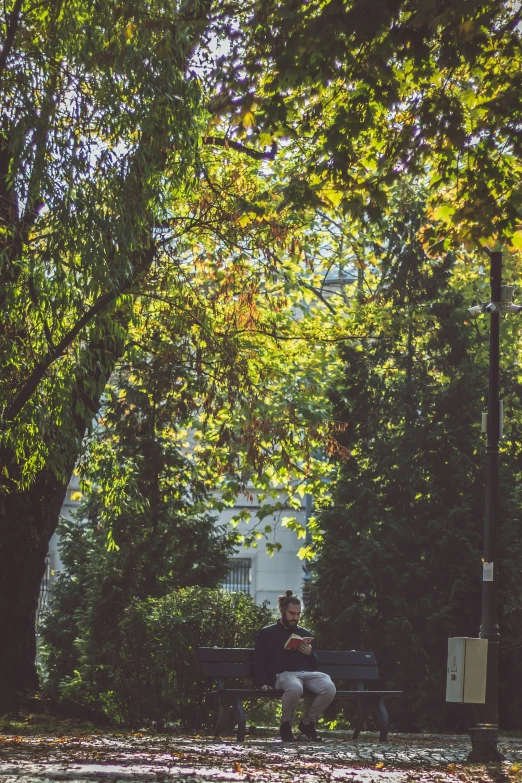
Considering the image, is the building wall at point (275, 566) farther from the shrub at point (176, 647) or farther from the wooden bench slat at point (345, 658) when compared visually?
the wooden bench slat at point (345, 658)

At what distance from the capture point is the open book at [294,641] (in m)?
11.9

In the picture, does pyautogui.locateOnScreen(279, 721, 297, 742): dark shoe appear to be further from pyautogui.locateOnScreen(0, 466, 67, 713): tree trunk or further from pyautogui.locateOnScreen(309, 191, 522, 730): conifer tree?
pyautogui.locateOnScreen(309, 191, 522, 730): conifer tree

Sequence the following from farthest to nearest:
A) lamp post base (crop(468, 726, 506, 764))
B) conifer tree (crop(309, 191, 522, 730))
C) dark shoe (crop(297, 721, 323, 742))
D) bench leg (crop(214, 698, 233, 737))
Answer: conifer tree (crop(309, 191, 522, 730)) < bench leg (crop(214, 698, 233, 737)) < dark shoe (crop(297, 721, 323, 742)) < lamp post base (crop(468, 726, 506, 764))

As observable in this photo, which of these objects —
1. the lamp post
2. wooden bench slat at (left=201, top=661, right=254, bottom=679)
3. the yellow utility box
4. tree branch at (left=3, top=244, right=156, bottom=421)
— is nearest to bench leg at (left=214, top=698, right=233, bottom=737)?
wooden bench slat at (left=201, top=661, right=254, bottom=679)

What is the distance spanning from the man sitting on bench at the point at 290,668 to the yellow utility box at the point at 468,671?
1247mm

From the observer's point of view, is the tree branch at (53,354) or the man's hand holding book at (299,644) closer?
the tree branch at (53,354)

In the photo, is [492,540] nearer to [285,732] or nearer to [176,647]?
[285,732]

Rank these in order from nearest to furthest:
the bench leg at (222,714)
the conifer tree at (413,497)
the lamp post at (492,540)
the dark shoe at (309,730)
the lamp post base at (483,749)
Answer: the lamp post base at (483,749)
the dark shoe at (309,730)
the bench leg at (222,714)
the lamp post at (492,540)
the conifer tree at (413,497)

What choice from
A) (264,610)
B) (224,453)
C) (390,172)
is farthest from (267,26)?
(224,453)

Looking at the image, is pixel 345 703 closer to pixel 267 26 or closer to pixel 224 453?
pixel 224 453

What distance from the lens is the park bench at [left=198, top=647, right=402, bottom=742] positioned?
39.3 feet

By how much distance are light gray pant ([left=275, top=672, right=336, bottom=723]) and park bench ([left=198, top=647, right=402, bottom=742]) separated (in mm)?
156

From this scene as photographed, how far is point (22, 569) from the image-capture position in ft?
47.0

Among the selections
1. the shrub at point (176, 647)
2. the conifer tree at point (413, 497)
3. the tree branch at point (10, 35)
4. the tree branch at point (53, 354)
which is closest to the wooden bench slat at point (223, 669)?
the shrub at point (176, 647)
